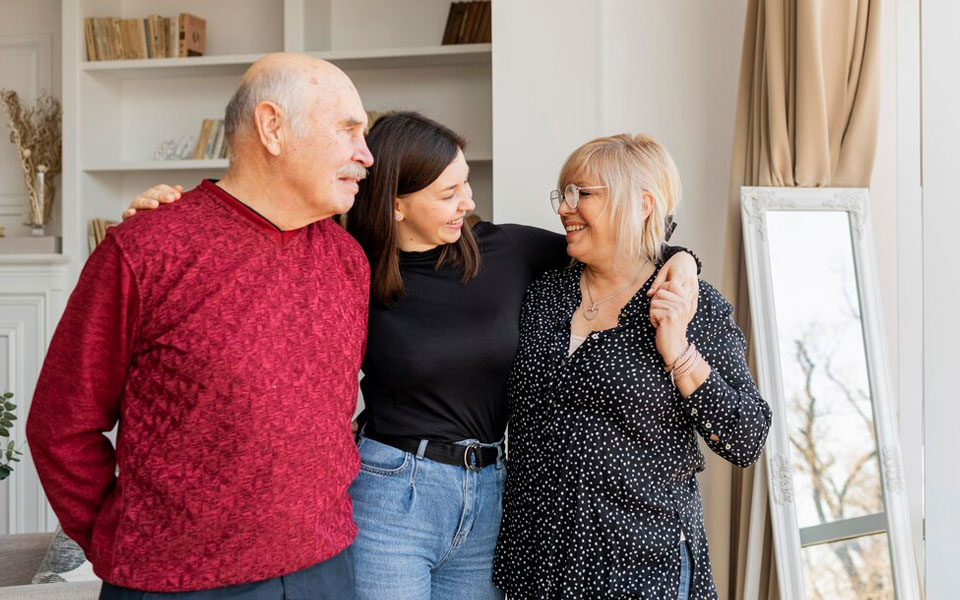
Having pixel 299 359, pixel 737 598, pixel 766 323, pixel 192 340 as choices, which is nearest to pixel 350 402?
pixel 299 359

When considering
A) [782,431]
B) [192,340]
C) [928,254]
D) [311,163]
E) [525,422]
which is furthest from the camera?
[928,254]

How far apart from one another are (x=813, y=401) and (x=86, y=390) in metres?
1.88

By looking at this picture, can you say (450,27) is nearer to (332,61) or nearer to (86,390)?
(332,61)

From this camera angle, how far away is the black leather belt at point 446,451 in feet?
5.78

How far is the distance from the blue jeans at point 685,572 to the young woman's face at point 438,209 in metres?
0.77

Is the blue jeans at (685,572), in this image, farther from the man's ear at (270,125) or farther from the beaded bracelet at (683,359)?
the man's ear at (270,125)

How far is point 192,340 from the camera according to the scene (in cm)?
137

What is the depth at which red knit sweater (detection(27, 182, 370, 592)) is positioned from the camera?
136cm

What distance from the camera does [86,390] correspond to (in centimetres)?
137

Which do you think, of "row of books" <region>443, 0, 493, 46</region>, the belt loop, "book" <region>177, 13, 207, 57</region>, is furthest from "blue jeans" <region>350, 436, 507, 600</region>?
"book" <region>177, 13, 207, 57</region>

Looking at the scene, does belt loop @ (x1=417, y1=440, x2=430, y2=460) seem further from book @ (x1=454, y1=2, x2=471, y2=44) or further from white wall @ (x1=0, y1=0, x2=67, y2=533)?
white wall @ (x1=0, y1=0, x2=67, y2=533)

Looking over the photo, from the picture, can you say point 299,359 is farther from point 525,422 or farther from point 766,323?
point 766,323

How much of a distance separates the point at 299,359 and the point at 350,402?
18 cm

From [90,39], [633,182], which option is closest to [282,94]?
[633,182]
